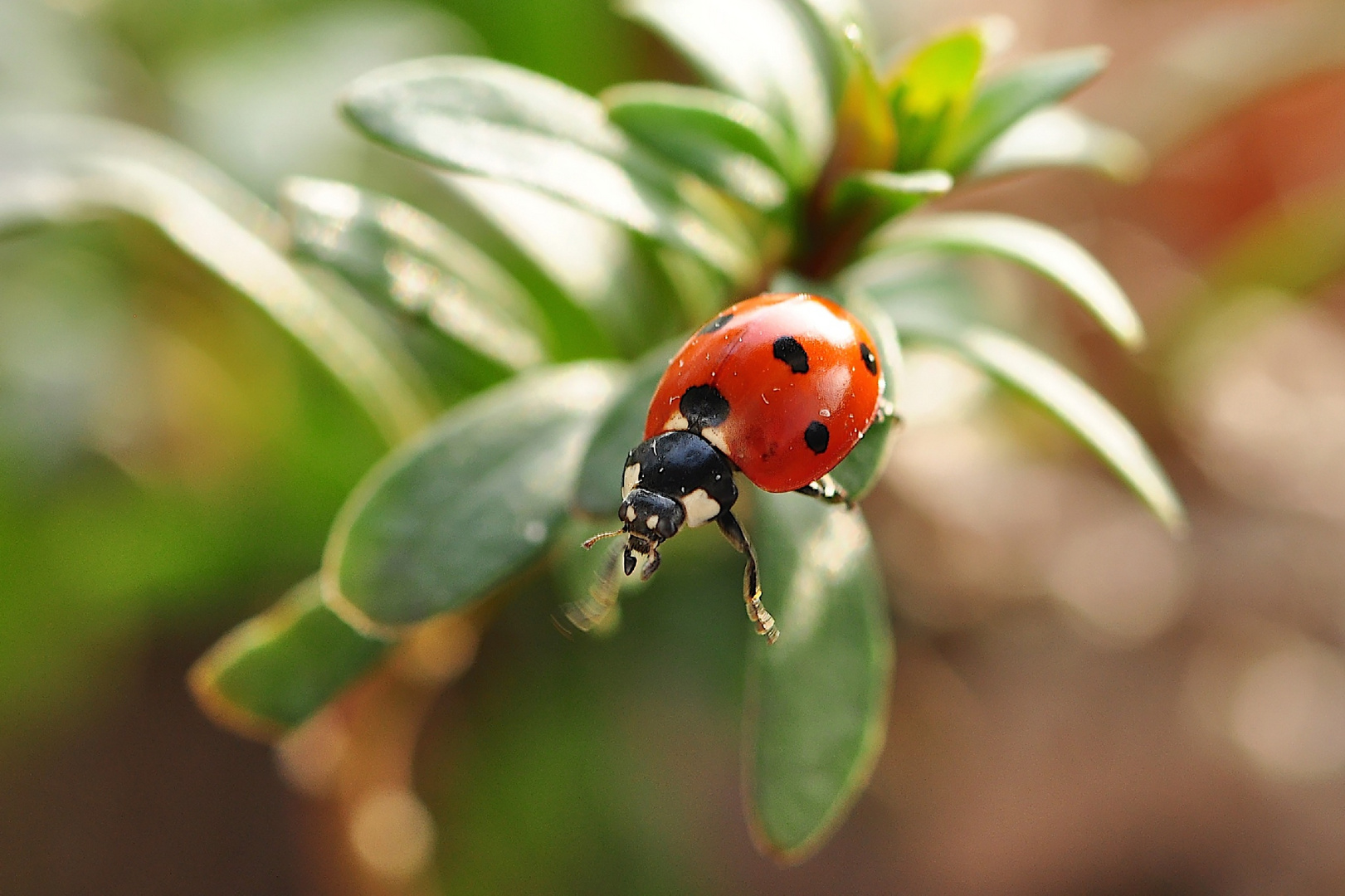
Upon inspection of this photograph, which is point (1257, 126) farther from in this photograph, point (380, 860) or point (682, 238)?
point (380, 860)

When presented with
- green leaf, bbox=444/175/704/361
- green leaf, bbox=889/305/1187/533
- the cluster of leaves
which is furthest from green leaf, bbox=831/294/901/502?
green leaf, bbox=444/175/704/361

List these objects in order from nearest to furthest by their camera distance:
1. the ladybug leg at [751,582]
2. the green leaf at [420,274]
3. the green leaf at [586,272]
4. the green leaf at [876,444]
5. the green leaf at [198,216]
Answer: the green leaf at [876,444], the ladybug leg at [751,582], the green leaf at [420,274], the green leaf at [198,216], the green leaf at [586,272]

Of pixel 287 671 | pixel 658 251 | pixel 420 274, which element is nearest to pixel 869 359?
pixel 658 251

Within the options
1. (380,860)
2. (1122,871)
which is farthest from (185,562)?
(1122,871)

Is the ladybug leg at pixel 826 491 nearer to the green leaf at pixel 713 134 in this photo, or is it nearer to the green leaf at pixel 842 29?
the green leaf at pixel 713 134

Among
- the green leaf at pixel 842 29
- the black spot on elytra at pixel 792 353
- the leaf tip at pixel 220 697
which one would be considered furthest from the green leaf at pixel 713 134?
the leaf tip at pixel 220 697

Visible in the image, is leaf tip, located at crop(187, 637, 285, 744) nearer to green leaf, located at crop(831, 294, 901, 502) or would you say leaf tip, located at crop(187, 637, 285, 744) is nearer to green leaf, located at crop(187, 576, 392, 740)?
green leaf, located at crop(187, 576, 392, 740)

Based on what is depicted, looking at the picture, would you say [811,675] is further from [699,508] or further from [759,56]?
[759,56]
